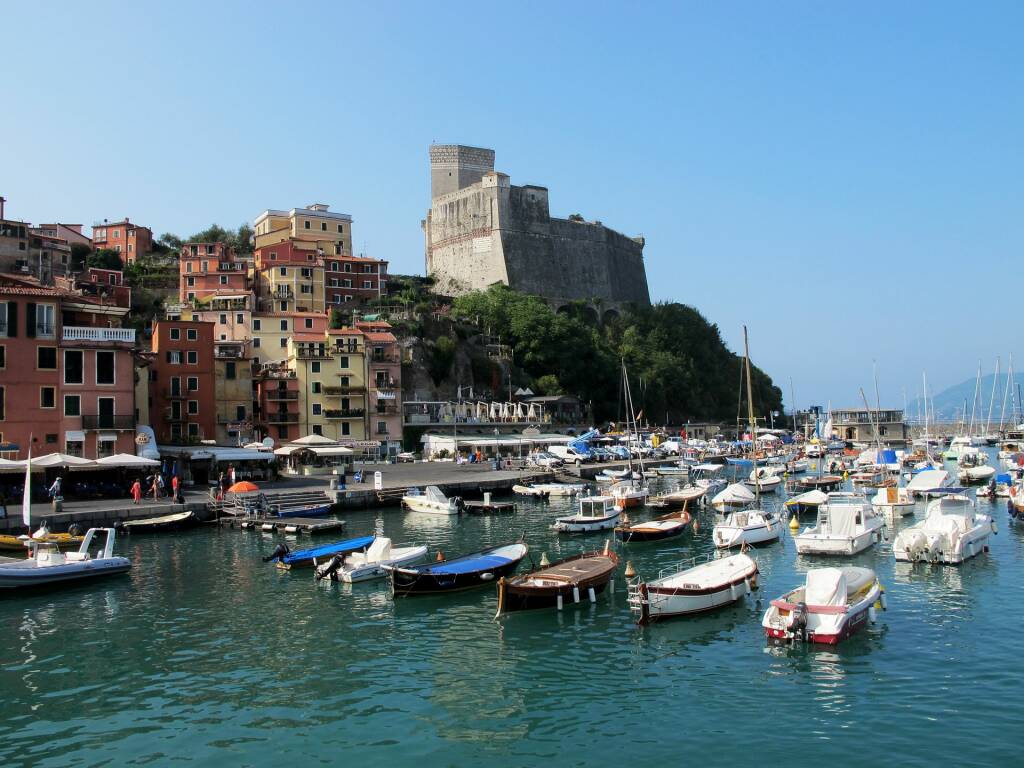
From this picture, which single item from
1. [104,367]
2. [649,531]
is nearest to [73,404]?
[104,367]

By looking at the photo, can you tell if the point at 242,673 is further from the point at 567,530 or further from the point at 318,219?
the point at 318,219

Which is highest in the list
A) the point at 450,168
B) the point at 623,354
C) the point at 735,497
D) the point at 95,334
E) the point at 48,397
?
the point at 450,168

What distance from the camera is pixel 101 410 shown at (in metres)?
44.8

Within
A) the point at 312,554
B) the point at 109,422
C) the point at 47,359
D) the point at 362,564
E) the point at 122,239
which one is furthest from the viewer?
the point at 122,239

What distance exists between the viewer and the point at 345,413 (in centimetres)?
6638

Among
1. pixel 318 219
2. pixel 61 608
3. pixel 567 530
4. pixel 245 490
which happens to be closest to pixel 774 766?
pixel 61 608

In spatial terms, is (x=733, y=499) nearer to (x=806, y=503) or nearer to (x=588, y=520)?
(x=806, y=503)

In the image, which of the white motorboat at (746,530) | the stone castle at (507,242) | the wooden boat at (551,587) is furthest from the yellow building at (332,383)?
the stone castle at (507,242)

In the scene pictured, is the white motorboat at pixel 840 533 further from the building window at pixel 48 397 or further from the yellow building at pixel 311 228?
the yellow building at pixel 311 228

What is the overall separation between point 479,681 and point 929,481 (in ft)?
125

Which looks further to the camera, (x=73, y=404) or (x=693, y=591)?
(x=73, y=404)

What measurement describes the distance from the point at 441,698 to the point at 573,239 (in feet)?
352

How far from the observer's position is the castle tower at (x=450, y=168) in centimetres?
12469

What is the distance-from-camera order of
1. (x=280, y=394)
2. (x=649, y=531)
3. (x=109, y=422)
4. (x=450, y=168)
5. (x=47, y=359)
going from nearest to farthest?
(x=649, y=531)
(x=47, y=359)
(x=109, y=422)
(x=280, y=394)
(x=450, y=168)
